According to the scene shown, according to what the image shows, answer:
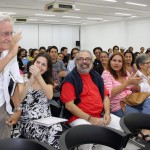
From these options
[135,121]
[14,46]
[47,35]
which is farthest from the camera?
[47,35]

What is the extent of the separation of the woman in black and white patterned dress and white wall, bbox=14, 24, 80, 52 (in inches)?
562

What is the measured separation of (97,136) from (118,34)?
14297mm

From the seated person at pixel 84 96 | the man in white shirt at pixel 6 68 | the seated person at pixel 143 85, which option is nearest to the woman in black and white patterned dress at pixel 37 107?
the seated person at pixel 84 96

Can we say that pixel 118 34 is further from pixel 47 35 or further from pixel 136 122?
pixel 136 122

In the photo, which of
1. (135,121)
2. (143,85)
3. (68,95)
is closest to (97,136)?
(135,121)

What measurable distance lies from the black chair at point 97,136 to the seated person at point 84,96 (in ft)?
2.47

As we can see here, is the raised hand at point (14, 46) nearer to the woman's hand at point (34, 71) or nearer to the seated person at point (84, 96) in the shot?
the woman's hand at point (34, 71)

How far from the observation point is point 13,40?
171 cm

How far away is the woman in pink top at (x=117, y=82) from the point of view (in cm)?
285

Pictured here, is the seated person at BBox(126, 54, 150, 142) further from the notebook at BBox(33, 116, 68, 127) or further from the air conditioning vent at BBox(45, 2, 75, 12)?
the air conditioning vent at BBox(45, 2, 75, 12)

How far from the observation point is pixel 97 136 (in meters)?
1.70

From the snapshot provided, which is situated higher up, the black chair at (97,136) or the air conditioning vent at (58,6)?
the air conditioning vent at (58,6)

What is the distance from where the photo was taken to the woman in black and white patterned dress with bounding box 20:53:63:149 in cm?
230

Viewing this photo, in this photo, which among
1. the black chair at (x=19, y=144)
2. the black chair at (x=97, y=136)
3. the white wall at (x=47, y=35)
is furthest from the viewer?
the white wall at (x=47, y=35)
